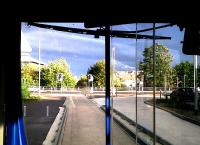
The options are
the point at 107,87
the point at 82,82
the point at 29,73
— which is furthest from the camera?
the point at 82,82

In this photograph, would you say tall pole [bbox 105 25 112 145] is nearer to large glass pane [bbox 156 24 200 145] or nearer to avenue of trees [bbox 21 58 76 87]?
large glass pane [bbox 156 24 200 145]

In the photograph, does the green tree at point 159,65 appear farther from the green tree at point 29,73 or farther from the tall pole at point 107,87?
the green tree at point 29,73

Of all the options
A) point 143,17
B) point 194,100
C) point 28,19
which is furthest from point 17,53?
point 194,100

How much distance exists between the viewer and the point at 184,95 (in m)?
6.63

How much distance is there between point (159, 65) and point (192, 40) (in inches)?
43.4

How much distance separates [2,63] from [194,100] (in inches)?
105

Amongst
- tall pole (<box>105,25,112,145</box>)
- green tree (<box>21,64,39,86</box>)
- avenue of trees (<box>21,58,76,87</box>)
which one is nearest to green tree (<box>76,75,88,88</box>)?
avenue of trees (<box>21,58,76,87</box>)

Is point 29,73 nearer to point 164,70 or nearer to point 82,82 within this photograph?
point 82,82

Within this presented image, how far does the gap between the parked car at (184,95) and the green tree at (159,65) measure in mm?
198

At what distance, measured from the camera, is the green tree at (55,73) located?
83.1 meters

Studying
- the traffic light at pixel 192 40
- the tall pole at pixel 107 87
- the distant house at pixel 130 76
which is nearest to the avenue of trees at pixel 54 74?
the distant house at pixel 130 76

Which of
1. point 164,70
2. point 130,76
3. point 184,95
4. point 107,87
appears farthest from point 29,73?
point 107,87

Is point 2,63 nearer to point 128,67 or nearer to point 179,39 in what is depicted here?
point 179,39

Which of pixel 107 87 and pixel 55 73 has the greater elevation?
pixel 55 73
